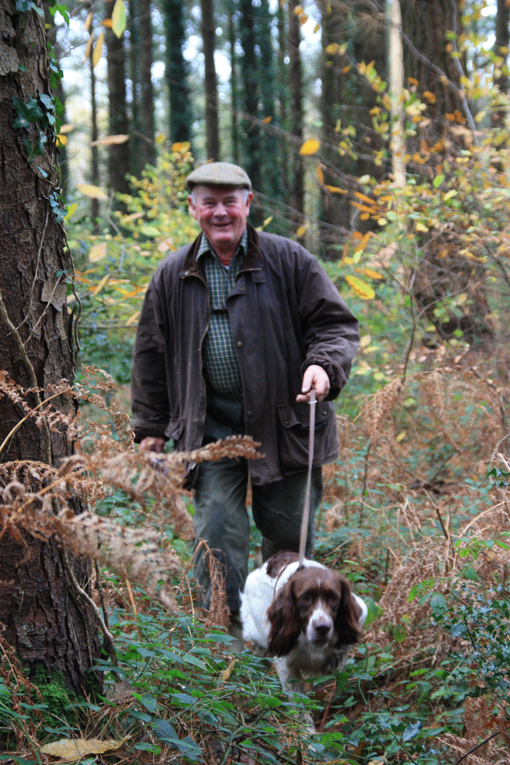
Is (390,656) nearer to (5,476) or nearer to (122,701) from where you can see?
(122,701)

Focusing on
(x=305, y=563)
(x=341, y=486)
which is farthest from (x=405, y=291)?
(x=305, y=563)

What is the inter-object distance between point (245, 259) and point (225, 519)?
1446mm

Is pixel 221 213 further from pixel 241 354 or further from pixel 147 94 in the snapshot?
pixel 147 94

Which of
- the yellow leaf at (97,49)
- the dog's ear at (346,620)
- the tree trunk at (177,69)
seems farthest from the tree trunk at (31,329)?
the tree trunk at (177,69)

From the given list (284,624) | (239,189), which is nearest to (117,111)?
(239,189)

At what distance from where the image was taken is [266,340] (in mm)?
3738

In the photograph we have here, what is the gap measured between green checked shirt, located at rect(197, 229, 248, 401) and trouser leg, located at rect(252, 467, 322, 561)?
0.56m

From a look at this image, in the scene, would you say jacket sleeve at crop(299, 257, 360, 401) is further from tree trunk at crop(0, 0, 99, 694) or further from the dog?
tree trunk at crop(0, 0, 99, 694)

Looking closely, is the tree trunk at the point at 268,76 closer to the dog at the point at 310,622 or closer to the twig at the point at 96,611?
the dog at the point at 310,622

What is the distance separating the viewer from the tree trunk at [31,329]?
211 cm

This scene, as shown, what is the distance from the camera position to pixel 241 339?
369 cm

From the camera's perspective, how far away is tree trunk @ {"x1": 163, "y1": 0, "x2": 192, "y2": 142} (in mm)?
20812

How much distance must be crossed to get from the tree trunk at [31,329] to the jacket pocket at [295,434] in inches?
65.0

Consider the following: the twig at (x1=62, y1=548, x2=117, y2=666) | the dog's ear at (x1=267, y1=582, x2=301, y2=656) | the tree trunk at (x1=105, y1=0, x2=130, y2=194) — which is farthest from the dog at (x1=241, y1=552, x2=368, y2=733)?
the tree trunk at (x1=105, y1=0, x2=130, y2=194)
